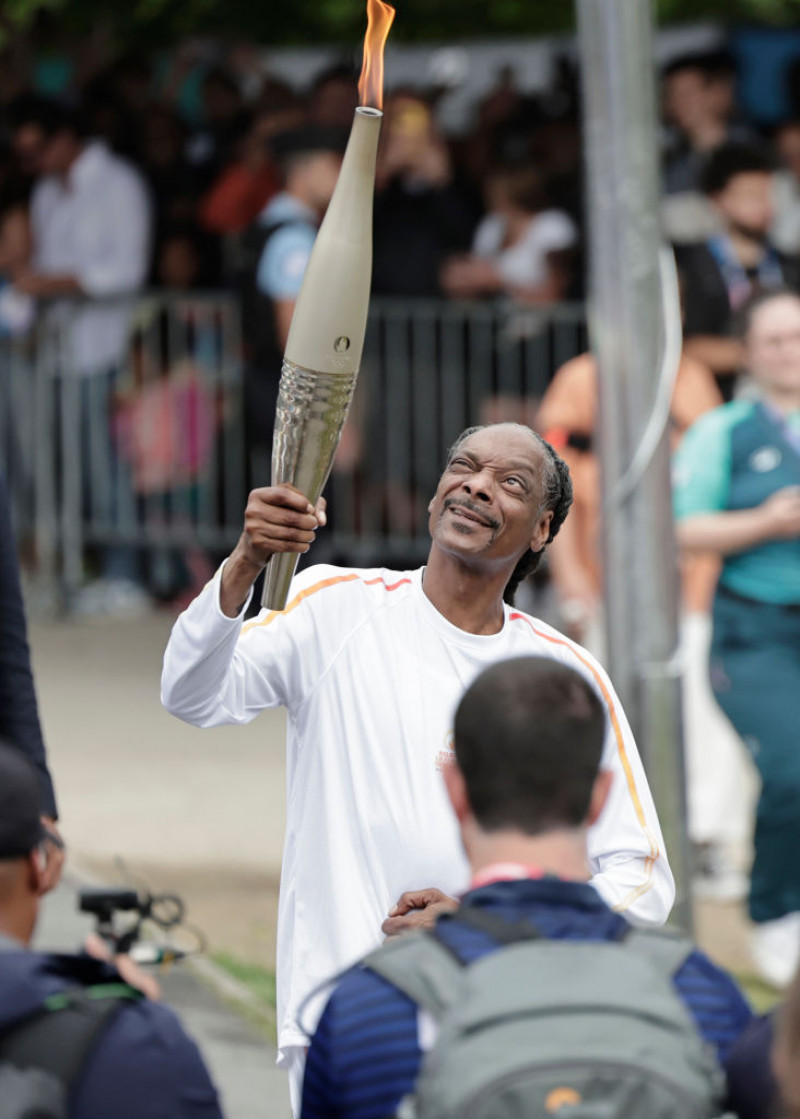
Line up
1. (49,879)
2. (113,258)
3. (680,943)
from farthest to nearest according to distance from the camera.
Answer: (113,258) → (49,879) → (680,943)

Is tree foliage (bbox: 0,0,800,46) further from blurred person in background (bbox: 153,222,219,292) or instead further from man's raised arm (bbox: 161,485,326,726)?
man's raised arm (bbox: 161,485,326,726)

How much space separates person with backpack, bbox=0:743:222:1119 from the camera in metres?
2.52

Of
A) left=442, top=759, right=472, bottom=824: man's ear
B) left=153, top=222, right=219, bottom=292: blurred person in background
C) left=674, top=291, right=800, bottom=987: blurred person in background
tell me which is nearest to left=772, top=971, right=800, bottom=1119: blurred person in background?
left=442, top=759, right=472, bottom=824: man's ear

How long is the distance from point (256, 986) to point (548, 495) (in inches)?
123

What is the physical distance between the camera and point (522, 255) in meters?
11.0

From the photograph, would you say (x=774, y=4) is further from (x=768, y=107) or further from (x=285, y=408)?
(x=285, y=408)

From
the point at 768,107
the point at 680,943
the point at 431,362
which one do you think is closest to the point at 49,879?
the point at 680,943

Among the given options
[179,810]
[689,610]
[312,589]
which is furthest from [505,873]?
[179,810]

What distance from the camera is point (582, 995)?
2533 millimetres

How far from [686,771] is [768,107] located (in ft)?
24.2

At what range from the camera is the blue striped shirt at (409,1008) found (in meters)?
2.65

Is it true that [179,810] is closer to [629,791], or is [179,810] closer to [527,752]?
[629,791]

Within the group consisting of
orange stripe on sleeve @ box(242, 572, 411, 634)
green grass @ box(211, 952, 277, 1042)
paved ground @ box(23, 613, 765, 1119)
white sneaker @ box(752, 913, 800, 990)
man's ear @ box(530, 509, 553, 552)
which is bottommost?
paved ground @ box(23, 613, 765, 1119)

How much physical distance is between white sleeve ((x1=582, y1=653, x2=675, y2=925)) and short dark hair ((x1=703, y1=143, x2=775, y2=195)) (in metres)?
5.41
